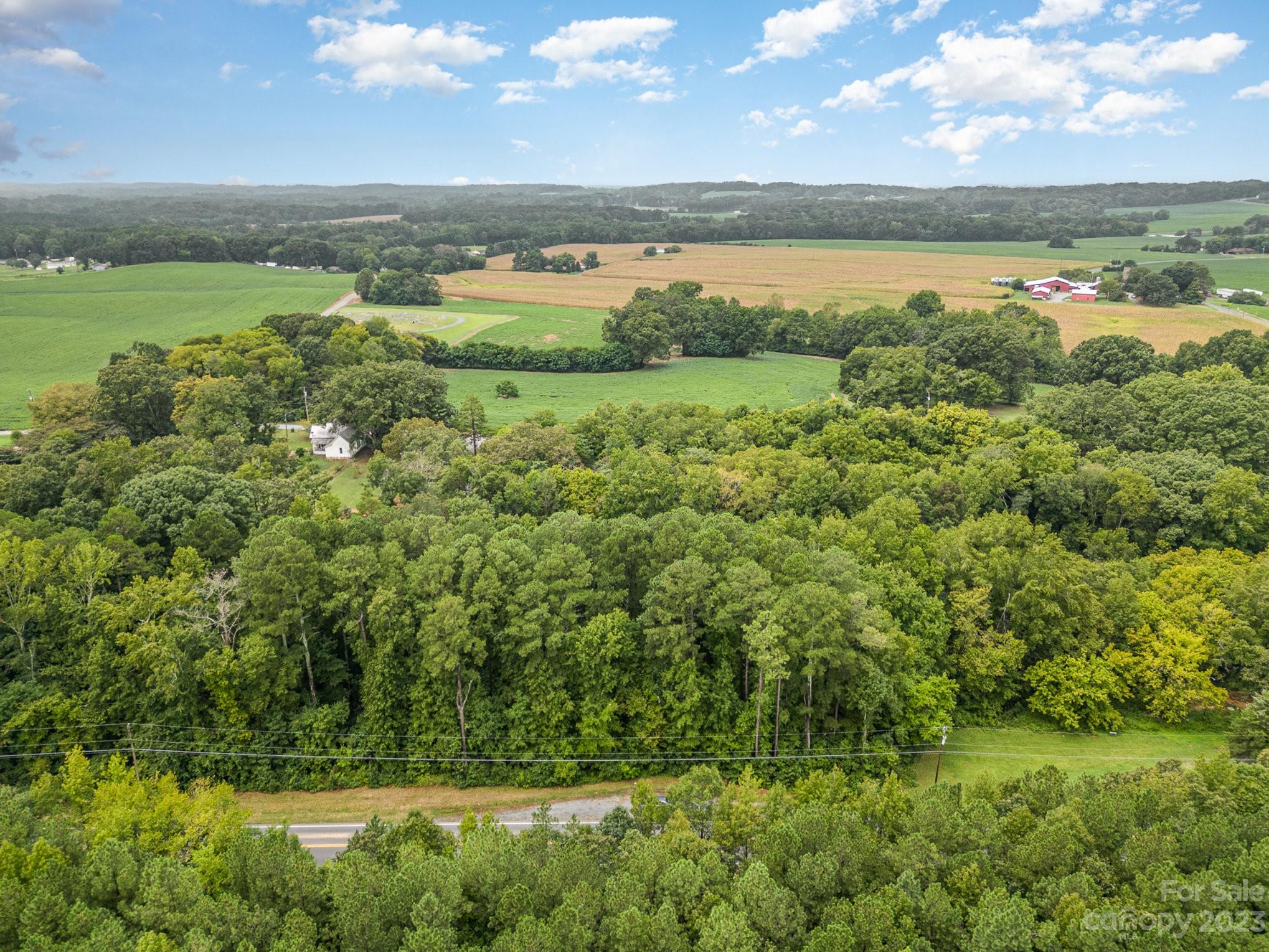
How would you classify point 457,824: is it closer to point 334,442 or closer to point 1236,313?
point 334,442

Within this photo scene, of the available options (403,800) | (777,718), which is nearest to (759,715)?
(777,718)

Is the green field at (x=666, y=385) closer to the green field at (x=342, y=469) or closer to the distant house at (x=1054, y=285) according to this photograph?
the green field at (x=342, y=469)

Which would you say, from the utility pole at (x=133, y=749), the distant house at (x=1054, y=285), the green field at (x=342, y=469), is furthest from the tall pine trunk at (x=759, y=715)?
the distant house at (x=1054, y=285)

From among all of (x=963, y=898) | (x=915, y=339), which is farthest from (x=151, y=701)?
(x=915, y=339)

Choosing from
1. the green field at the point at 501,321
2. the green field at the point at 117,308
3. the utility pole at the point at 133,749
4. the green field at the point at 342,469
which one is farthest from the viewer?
the green field at the point at 501,321

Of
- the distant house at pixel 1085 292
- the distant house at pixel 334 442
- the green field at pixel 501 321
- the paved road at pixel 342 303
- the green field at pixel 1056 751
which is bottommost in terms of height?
the green field at pixel 1056 751
